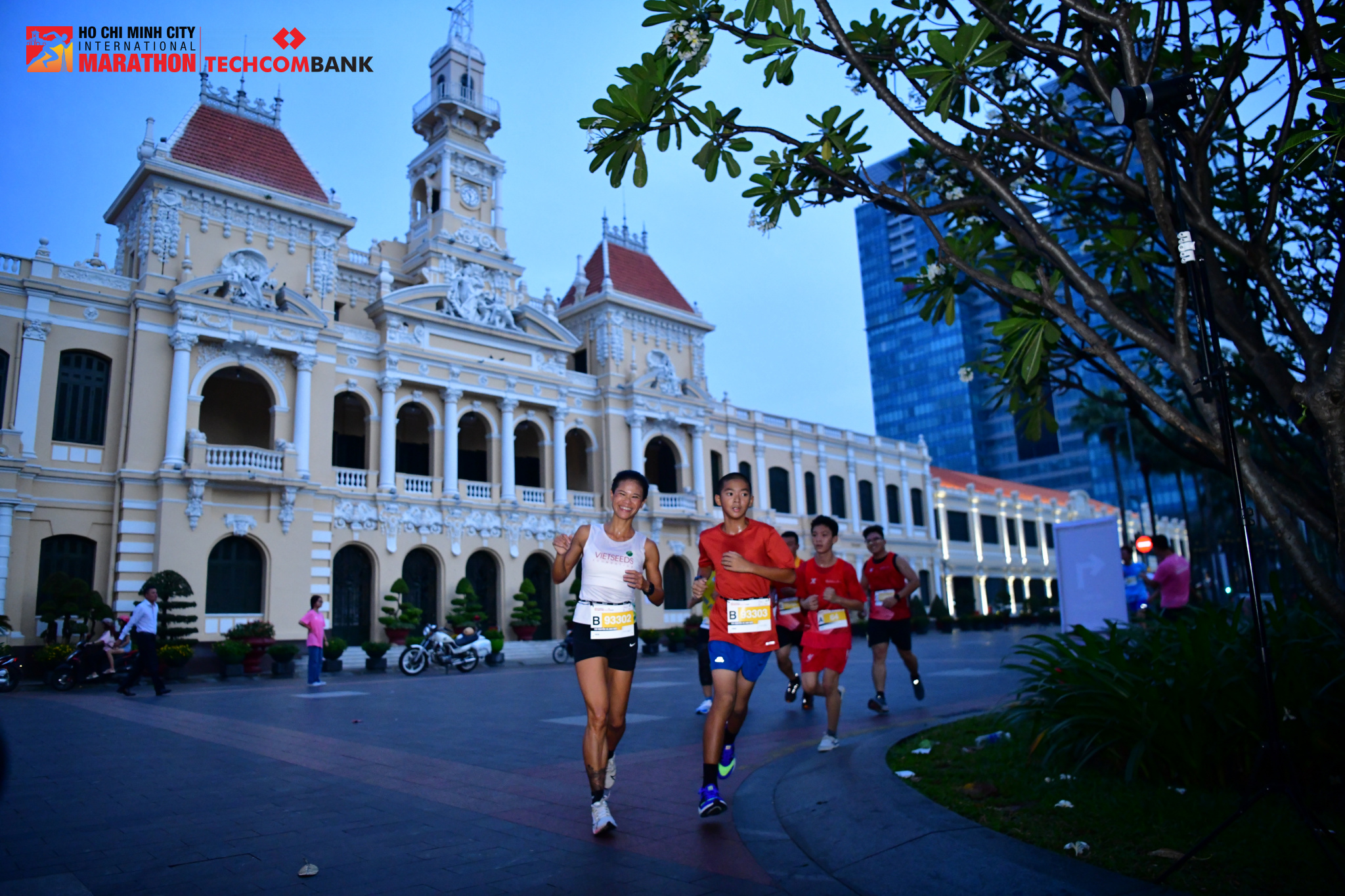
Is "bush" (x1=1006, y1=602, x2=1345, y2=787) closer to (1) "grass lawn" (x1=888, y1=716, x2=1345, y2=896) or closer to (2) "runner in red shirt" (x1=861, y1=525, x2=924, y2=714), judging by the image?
(1) "grass lawn" (x1=888, y1=716, x2=1345, y2=896)

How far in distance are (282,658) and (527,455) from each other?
49.8 feet

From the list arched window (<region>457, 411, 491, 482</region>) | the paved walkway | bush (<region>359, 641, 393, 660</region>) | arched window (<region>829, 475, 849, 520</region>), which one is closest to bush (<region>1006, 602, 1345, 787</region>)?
the paved walkway

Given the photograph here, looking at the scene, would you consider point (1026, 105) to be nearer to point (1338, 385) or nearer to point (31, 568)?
point (1338, 385)

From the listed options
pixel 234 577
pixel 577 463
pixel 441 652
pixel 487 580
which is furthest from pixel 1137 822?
pixel 577 463

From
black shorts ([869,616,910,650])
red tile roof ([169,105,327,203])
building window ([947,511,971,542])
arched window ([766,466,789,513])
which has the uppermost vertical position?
red tile roof ([169,105,327,203])

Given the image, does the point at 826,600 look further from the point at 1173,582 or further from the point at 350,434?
the point at 350,434

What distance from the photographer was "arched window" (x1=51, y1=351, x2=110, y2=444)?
21.8 metres

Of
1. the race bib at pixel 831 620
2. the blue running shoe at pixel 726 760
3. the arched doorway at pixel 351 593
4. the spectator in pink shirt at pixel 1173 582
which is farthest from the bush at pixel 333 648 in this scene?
the blue running shoe at pixel 726 760

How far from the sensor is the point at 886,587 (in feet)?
30.1

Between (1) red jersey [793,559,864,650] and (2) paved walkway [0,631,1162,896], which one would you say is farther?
(1) red jersey [793,559,864,650]

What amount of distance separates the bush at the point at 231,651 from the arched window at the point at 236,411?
729 centimetres

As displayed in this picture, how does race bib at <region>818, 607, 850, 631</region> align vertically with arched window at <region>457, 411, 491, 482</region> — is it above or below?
below

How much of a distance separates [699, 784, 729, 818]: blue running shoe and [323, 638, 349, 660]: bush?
18569 millimetres

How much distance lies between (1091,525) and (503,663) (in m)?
17.8
